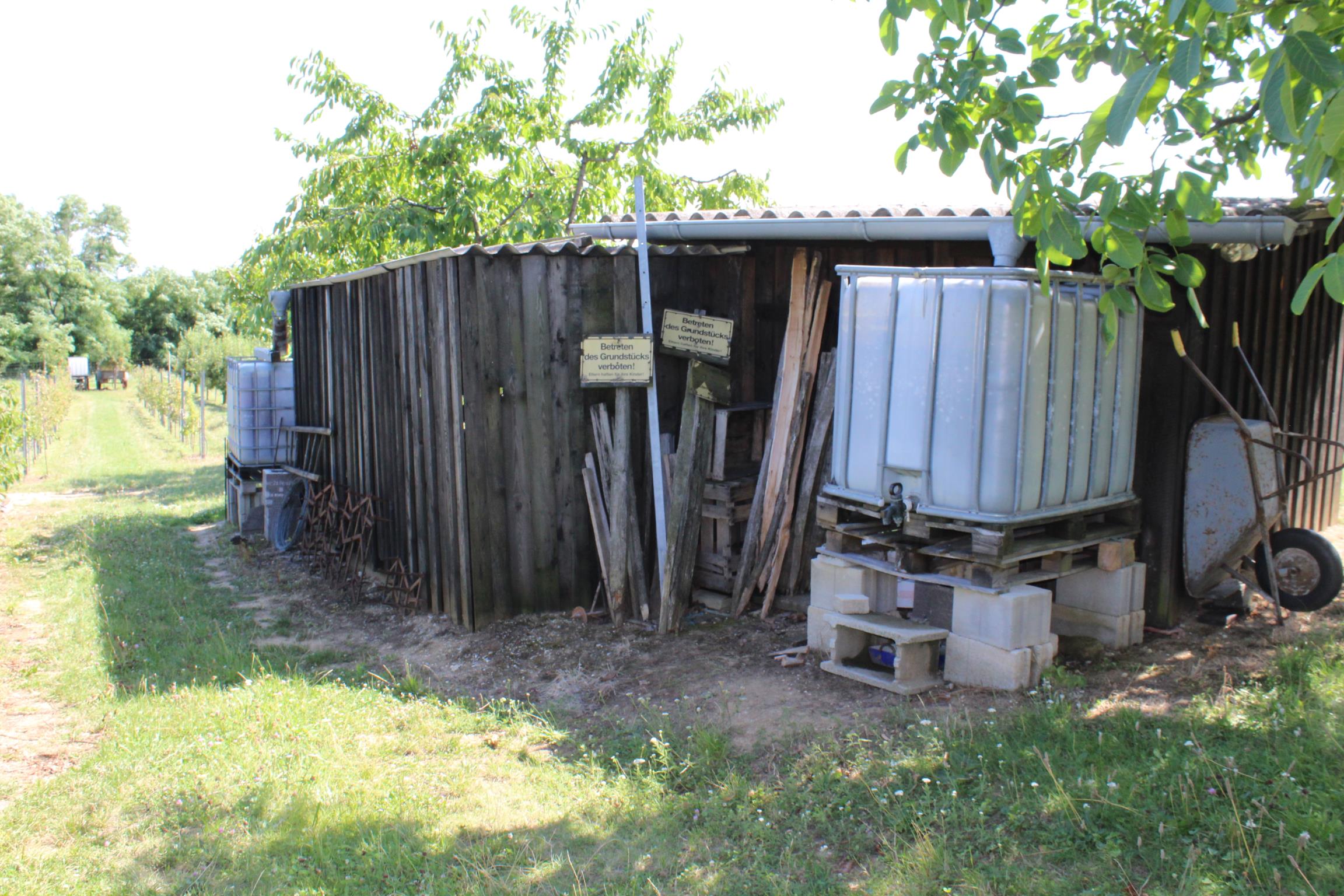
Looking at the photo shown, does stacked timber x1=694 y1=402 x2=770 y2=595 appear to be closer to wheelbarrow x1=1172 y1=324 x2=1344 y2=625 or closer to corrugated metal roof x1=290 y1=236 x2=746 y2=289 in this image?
corrugated metal roof x1=290 y1=236 x2=746 y2=289

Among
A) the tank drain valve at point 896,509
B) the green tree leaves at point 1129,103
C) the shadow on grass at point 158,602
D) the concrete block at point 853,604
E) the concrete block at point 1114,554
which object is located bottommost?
the shadow on grass at point 158,602

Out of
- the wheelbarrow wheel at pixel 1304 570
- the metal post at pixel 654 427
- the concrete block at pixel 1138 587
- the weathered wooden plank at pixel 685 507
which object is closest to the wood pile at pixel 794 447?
the weathered wooden plank at pixel 685 507

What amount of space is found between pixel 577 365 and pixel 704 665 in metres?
2.52

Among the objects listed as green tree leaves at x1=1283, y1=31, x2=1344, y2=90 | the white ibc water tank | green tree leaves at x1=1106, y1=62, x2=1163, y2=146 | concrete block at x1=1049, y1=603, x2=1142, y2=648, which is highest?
green tree leaves at x1=1283, y1=31, x2=1344, y2=90

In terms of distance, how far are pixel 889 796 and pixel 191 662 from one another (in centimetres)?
496

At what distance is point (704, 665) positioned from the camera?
20.9 feet

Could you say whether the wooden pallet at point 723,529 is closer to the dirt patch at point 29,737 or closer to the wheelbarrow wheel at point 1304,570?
the wheelbarrow wheel at point 1304,570

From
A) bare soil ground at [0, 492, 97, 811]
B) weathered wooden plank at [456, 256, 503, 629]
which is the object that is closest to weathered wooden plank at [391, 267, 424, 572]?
weathered wooden plank at [456, 256, 503, 629]

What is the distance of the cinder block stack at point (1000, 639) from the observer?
533 cm

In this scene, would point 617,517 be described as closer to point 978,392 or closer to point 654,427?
point 654,427

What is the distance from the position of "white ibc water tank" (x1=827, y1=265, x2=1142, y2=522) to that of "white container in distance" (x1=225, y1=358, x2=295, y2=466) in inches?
330

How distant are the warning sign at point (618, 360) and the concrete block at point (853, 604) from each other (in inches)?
89.0

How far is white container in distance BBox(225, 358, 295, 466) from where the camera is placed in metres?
11.8

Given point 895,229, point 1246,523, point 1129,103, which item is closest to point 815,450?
point 895,229
